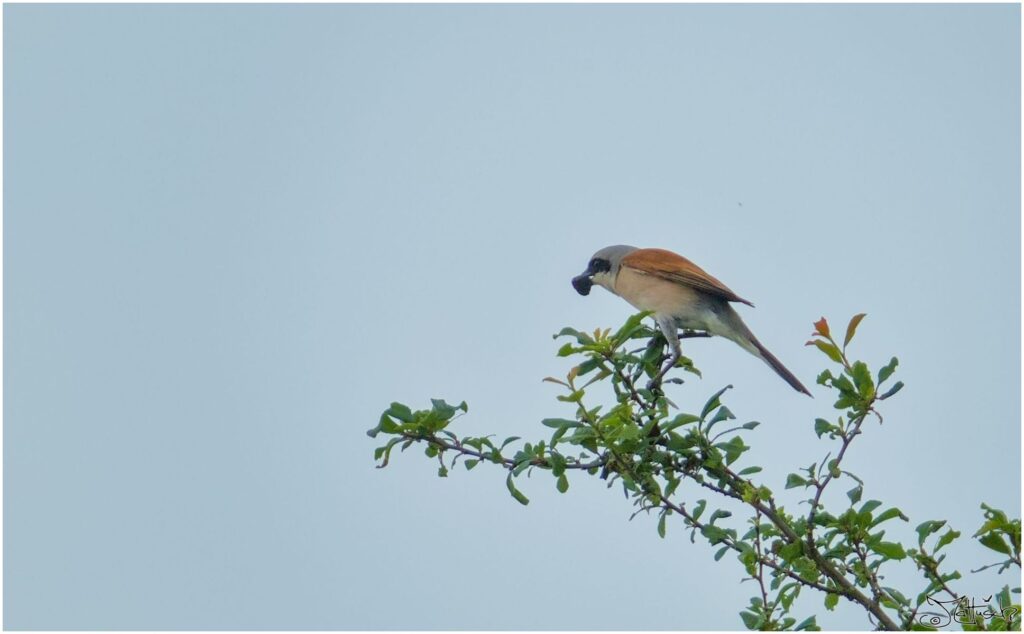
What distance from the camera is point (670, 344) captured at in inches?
251

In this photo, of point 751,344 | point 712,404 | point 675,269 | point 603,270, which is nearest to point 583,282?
point 603,270

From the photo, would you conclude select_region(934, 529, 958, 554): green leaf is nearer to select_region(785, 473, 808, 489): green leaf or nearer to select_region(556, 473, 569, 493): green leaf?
select_region(785, 473, 808, 489): green leaf

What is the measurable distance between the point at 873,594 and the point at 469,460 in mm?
1616

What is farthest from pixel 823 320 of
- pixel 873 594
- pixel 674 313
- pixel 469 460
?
pixel 674 313

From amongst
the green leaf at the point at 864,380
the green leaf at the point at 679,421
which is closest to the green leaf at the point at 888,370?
the green leaf at the point at 864,380

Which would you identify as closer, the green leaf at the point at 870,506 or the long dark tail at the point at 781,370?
the green leaf at the point at 870,506

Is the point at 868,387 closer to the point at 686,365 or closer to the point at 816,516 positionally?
the point at 816,516

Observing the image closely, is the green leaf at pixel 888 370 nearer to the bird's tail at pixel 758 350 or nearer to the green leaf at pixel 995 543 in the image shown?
the green leaf at pixel 995 543

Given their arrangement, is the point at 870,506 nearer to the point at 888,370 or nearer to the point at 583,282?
the point at 888,370

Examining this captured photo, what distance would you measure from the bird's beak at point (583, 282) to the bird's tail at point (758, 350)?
3.77 feet

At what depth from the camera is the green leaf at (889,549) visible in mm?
4066

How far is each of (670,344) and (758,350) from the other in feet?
2.87

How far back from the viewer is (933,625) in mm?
4074

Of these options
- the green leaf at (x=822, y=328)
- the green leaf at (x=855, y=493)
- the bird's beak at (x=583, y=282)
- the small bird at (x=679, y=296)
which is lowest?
the green leaf at (x=855, y=493)
